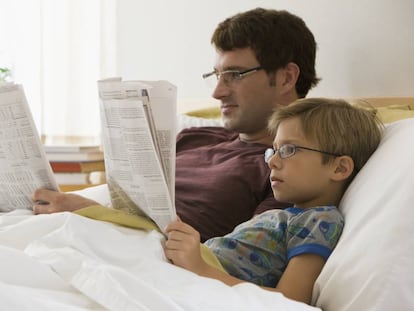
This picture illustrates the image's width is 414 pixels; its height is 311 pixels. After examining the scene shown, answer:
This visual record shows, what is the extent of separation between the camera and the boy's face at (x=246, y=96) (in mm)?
1774

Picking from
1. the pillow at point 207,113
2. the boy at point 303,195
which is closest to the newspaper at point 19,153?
the boy at point 303,195

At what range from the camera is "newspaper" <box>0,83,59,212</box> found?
1312 millimetres

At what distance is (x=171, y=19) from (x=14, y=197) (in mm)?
1366

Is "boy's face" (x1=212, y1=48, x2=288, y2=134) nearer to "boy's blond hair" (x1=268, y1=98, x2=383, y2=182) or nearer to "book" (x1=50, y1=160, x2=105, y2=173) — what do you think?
"boy's blond hair" (x1=268, y1=98, x2=383, y2=182)

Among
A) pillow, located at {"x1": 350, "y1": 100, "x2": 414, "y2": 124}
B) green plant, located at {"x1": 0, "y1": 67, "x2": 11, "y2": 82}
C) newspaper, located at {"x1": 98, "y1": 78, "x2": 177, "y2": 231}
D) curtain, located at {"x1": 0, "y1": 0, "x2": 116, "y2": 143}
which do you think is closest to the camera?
newspaper, located at {"x1": 98, "y1": 78, "x2": 177, "y2": 231}

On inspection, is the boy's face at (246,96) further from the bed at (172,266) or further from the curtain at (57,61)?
the curtain at (57,61)

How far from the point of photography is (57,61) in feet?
9.37

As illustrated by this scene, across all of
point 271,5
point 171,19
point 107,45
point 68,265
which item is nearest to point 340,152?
point 68,265

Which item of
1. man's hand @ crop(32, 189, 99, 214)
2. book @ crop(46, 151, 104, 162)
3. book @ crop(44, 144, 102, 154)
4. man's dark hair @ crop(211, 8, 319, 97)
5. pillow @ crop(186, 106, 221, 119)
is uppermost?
man's dark hair @ crop(211, 8, 319, 97)

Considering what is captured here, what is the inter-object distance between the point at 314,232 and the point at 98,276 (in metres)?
0.42

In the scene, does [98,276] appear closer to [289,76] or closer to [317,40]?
[289,76]

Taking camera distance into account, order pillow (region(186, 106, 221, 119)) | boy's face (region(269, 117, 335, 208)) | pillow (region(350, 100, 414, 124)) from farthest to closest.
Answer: pillow (region(186, 106, 221, 119))
pillow (region(350, 100, 414, 124))
boy's face (region(269, 117, 335, 208))

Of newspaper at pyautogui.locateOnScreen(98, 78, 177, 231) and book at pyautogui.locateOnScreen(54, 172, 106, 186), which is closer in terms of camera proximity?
newspaper at pyautogui.locateOnScreen(98, 78, 177, 231)

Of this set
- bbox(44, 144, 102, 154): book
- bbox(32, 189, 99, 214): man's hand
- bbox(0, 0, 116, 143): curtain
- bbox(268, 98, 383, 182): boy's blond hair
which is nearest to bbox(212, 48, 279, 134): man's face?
bbox(268, 98, 383, 182): boy's blond hair
